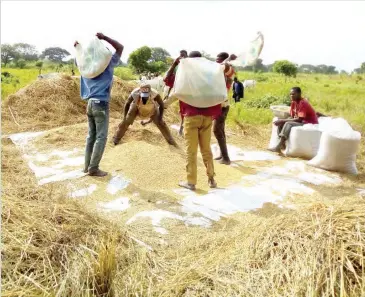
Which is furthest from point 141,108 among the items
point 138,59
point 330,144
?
point 138,59

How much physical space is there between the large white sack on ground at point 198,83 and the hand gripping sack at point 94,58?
0.87m

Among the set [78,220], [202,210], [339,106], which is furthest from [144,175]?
[339,106]

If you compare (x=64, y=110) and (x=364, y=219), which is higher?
(x=364, y=219)

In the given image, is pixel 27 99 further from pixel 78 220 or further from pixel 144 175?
pixel 78 220

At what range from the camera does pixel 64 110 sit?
8211 millimetres

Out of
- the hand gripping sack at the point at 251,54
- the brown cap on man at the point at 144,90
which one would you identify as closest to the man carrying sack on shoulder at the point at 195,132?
the hand gripping sack at the point at 251,54

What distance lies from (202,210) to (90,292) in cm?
184

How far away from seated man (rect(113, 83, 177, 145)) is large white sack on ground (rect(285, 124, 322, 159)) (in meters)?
1.95

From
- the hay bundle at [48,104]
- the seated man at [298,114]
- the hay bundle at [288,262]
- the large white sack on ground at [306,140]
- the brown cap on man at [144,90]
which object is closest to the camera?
the hay bundle at [288,262]

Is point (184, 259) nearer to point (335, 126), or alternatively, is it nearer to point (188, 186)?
point (188, 186)

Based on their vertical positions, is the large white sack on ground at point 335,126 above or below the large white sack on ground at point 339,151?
above

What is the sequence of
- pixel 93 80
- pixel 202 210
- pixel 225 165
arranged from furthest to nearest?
pixel 225 165, pixel 93 80, pixel 202 210

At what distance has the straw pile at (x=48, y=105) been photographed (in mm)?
7738

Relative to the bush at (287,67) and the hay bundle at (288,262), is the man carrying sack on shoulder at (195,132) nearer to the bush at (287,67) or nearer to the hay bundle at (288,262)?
the hay bundle at (288,262)
